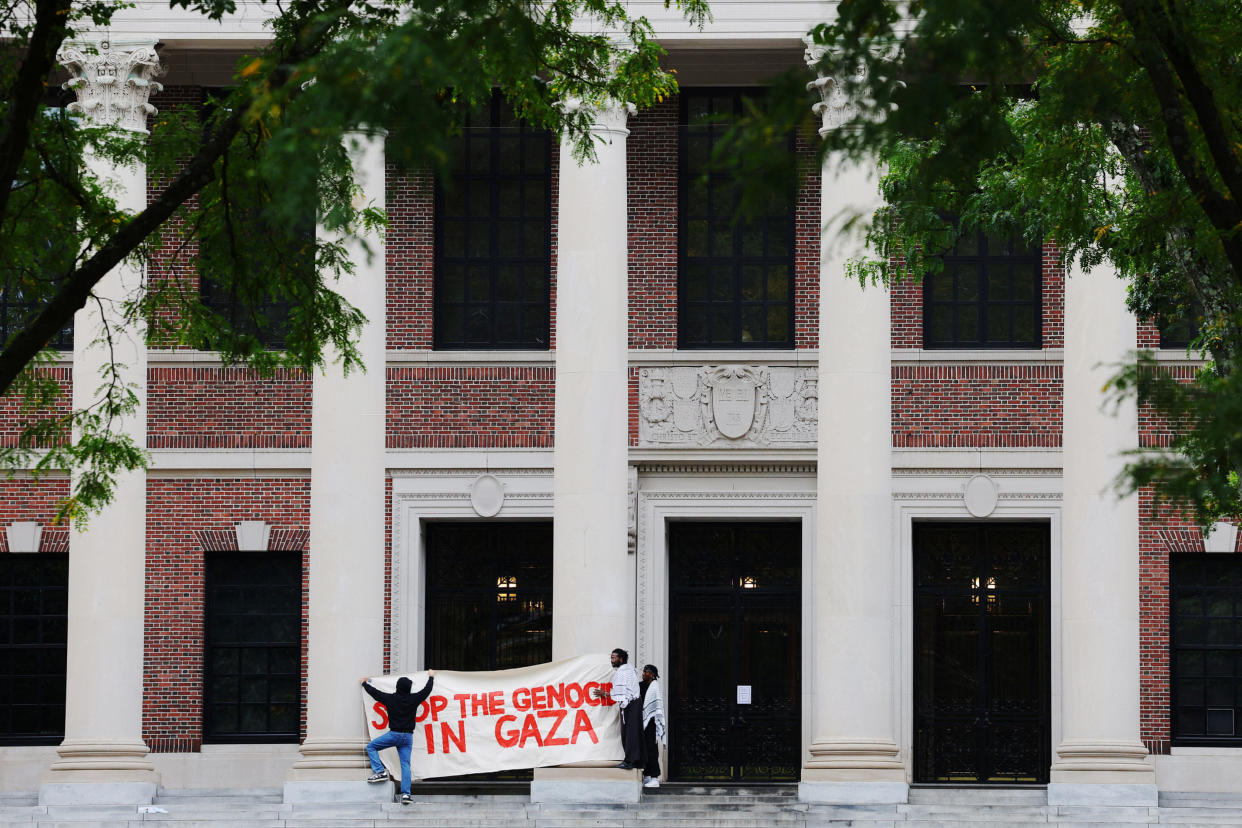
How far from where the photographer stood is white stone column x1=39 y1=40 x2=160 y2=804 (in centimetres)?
2705

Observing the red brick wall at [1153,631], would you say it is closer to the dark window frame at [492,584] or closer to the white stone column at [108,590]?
the dark window frame at [492,584]

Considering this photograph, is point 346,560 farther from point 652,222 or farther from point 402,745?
point 652,222

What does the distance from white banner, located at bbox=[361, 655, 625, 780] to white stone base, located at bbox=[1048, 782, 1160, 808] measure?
18.7ft

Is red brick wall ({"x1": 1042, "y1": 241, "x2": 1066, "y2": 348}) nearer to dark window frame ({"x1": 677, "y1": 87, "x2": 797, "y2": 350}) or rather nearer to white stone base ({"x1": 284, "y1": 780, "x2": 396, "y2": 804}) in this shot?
dark window frame ({"x1": 677, "y1": 87, "x2": 797, "y2": 350})

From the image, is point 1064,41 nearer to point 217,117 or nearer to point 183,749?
point 217,117

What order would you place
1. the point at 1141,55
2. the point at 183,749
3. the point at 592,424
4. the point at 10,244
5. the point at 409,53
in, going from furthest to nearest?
the point at 183,749
the point at 592,424
the point at 10,244
the point at 1141,55
the point at 409,53

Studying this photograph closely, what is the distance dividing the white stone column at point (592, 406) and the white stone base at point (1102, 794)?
17.8 ft

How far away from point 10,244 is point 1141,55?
7.05m

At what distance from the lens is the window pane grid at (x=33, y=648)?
2947 centimetres

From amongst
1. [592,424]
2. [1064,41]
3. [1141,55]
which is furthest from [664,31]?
[1141,55]

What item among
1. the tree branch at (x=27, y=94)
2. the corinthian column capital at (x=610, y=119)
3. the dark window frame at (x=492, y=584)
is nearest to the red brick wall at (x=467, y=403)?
the dark window frame at (x=492, y=584)

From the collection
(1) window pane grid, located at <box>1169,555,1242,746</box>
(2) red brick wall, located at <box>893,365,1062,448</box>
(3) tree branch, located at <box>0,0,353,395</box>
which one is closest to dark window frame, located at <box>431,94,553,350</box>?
(2) red brick wall, located at <box>893,365,1062,448</box>

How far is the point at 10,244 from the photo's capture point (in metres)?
13.1

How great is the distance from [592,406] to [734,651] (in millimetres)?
4915
